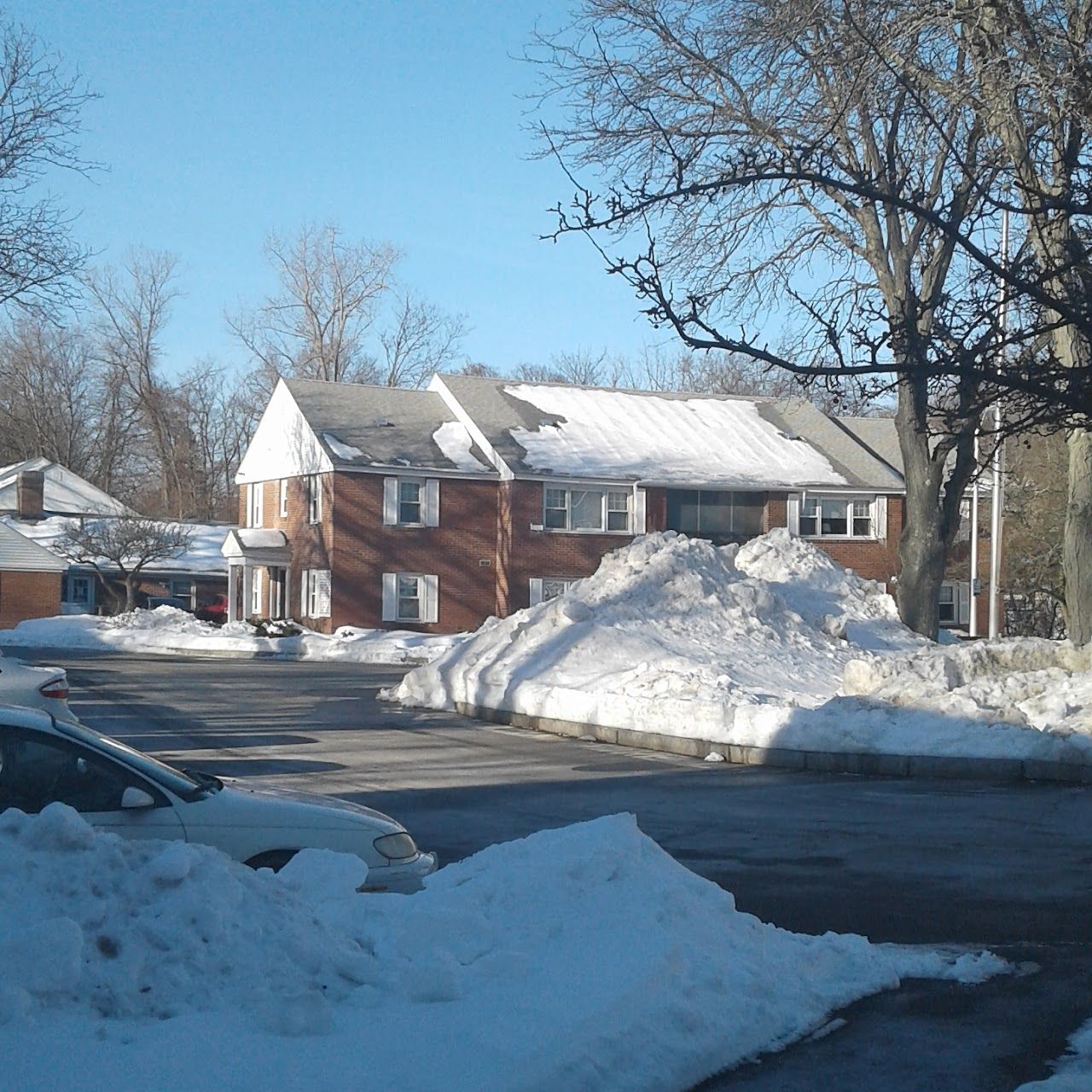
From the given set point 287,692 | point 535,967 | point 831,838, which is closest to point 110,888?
point 535,967

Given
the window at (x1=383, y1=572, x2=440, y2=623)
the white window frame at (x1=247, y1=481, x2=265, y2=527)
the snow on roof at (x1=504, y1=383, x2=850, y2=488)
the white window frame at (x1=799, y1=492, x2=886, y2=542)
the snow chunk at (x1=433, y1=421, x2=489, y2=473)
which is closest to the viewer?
the window at (x1=383, y1=572, x2=440, y2=623)

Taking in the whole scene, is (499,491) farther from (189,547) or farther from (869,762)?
(869,762)

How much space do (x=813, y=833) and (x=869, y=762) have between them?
474cm

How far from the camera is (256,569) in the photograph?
50.7m

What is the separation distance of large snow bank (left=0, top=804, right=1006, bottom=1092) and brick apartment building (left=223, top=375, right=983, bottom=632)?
126 ft

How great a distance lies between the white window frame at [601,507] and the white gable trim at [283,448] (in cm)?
717

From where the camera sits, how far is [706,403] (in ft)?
172

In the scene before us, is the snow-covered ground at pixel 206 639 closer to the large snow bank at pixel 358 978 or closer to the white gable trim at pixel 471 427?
the white gable trim at pixel 471 427

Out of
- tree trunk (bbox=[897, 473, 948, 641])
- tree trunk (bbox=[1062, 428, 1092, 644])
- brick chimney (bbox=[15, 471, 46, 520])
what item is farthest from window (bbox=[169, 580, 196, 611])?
tree trunk (bbox=[1062, 428, 1092, 644])

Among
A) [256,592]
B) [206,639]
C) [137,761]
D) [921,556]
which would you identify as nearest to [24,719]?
[137,761]

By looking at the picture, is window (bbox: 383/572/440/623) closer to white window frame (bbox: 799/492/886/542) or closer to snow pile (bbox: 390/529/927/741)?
white window frame (bbox: 799/492/886/542)

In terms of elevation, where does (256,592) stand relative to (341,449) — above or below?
below

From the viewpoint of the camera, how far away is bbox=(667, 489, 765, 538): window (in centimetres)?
4766

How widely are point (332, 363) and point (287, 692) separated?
48.7m
